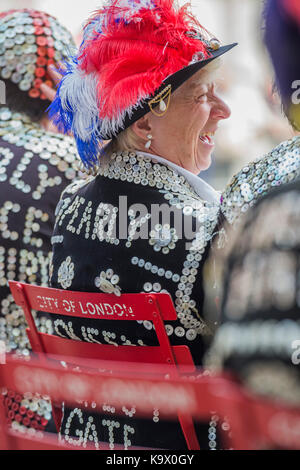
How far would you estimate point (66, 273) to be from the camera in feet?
6.27

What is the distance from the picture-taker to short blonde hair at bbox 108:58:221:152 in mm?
1950

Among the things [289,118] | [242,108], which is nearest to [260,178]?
[289,118]

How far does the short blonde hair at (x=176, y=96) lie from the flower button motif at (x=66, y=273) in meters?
0.35

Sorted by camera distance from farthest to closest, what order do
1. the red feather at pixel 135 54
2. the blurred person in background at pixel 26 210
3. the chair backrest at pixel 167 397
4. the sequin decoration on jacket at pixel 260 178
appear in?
1. the blurred person in background at pixel 26 210
2. the red feather at pixel 135 54
3. the sequin decoration on jacket at pixel 260 178
4. the chair backrest at pixel 167 397

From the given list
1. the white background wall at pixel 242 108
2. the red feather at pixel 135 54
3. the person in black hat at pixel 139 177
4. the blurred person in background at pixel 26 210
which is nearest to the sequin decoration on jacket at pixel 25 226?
the blurred person in background at pixel 26 210

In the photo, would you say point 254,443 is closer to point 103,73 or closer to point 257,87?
point 103,73

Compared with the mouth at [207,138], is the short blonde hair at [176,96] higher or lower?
higher

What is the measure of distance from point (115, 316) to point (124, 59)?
694 mm

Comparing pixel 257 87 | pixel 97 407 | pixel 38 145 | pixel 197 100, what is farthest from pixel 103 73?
pixel 257 87

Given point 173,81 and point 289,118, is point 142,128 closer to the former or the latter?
point 173,81

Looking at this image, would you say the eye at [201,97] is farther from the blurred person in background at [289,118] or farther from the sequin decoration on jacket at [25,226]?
the sequin decoration on jacket at [25,226]

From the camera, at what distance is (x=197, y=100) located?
1996mm

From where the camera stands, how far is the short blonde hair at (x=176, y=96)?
195cm

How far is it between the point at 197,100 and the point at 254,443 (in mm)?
1207
